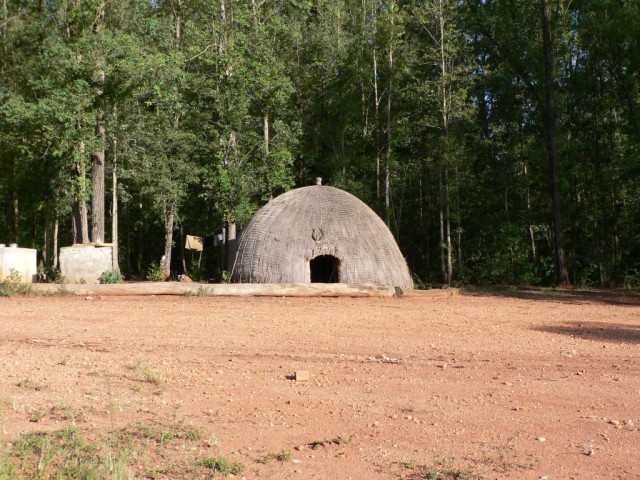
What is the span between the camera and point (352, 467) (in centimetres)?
495

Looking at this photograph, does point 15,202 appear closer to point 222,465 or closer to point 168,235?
point 168,235

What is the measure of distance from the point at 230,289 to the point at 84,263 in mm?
5084

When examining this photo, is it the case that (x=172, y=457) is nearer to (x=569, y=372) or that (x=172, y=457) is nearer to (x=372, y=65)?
(x=569, y=372)

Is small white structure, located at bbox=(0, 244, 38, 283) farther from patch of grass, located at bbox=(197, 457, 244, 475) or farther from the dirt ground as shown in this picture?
patch of grass, located at bbox=(197, 457, 244, 475)

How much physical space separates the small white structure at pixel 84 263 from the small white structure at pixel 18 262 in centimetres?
83

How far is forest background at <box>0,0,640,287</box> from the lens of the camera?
71.8 feet

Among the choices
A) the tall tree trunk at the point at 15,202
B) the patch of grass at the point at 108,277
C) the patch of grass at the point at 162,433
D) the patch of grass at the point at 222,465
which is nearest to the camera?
the patch of grass at the point at 222,465

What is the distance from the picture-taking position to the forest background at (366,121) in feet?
71.8

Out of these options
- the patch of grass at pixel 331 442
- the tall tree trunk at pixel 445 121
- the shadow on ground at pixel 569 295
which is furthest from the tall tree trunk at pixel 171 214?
the patch of grass at pixel 331 442

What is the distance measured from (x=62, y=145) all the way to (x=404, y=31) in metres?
12.6

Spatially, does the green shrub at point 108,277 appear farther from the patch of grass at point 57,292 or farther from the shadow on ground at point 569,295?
the shadow on ground at point 569,295

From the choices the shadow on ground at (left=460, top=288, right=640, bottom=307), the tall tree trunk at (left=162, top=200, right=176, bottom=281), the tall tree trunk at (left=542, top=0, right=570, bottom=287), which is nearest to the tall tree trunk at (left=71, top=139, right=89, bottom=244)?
the tall tree trunk at (left=162, top=200, right=176, bottom=281)

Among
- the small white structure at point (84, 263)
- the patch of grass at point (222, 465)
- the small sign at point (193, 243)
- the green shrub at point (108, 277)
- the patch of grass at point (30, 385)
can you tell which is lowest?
the patch of grass at point (222, 465)

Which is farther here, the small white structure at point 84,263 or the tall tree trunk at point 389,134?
the tall tree trunk at point 389,134
